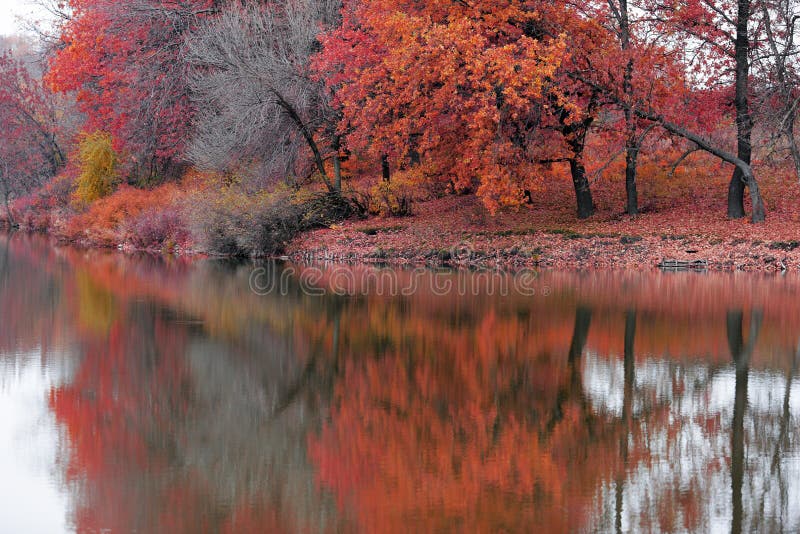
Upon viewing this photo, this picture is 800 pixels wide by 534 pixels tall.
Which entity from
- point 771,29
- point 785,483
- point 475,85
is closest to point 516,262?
point 475,85

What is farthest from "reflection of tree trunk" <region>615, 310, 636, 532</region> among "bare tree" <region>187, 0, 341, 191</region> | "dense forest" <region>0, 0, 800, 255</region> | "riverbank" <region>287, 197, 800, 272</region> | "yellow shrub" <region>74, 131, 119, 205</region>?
"yellow shrub" <region>74, 131, 119, 205</region>

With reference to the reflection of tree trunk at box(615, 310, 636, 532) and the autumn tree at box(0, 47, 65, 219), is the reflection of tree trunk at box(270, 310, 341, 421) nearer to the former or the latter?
the reflection of tree trunk at box(615, 310, 636, 532)

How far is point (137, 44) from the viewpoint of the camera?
41.3m

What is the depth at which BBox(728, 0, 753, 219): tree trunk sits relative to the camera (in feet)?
96.3

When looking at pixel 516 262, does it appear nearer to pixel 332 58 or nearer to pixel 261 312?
pixel 332 58

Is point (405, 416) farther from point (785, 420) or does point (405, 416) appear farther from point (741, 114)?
point (741, 114)

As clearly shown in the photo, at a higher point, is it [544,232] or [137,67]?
[137,67]

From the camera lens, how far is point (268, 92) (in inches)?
1329

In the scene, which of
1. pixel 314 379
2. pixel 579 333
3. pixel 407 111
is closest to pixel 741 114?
pixel 407 111

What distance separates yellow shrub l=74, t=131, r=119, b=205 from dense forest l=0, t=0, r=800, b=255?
0.11 meters

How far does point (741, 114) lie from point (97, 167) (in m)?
30.2

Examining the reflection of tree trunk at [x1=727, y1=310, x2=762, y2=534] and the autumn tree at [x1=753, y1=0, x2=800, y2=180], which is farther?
the autumn tree at [x1=753, y1=0, x2=800, y2=180]

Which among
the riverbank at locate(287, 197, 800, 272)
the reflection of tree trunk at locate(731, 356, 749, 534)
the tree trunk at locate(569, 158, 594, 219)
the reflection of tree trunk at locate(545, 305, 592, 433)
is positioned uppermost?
the tree trunk at locate(569, 158, 594, 219)

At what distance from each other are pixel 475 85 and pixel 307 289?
8.37 metres
